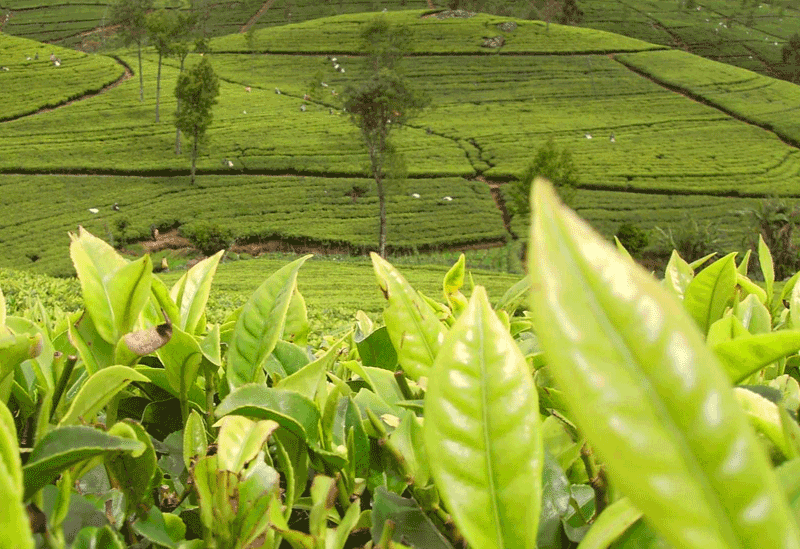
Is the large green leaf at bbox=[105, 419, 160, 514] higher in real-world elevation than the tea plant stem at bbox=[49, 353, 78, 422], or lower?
lower

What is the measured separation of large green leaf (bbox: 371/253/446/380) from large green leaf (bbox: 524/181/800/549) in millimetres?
547

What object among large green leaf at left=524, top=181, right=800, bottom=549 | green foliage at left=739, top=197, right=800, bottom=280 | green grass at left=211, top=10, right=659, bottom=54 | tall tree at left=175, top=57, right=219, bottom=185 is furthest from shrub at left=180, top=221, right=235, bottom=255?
green grass at left=211, top=10, right=659, bottom=54

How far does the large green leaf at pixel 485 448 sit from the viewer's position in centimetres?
50

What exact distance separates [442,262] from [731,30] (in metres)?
56.2

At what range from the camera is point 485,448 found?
51 cm

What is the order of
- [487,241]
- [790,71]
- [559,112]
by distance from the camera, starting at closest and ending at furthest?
[487,241], [559,112], [790,71]

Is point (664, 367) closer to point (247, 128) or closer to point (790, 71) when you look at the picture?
point (247, 128)

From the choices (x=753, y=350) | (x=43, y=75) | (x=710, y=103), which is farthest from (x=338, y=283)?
(x=710, y=103)

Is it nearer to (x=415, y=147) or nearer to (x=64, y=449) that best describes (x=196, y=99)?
(x=415, y=147)

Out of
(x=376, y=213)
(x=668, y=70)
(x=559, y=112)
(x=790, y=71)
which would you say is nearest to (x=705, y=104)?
(x=668, y=70)

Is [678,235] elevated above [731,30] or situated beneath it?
situated beneath

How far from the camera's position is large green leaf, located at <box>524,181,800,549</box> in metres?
0.30

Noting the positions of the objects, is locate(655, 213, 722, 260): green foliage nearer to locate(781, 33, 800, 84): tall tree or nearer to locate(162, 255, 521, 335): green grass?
locate(162, 255, 521, 335): green grass

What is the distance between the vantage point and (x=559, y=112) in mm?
42156
